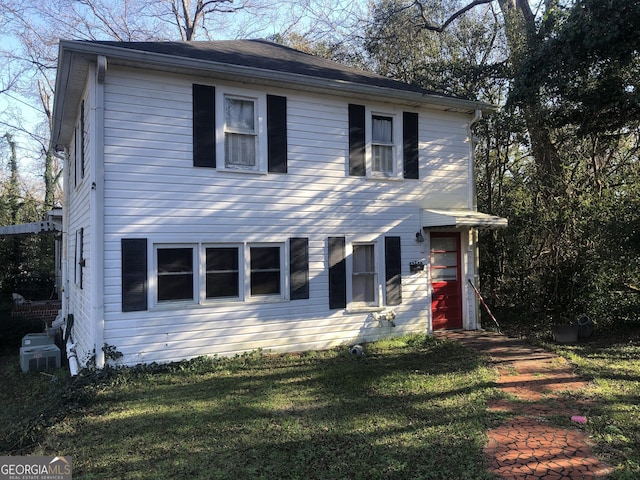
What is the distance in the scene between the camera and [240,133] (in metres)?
7.61

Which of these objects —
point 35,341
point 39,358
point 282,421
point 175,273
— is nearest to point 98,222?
point 175,273

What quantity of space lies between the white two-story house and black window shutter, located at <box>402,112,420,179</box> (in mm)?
34

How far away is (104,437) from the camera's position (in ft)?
14.8

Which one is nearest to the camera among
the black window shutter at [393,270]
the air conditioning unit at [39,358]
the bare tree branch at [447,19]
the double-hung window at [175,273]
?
the double-hung window at [175,273]

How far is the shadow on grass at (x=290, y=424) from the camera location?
384cm

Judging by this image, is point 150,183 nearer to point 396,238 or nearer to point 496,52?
point 396,238

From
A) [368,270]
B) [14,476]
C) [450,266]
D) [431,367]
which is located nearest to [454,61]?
[450,266]

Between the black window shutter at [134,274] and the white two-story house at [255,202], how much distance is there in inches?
0.8

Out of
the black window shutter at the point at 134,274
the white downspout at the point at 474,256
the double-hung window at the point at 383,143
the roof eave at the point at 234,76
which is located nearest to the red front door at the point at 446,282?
the white downspout at the point at 474,256

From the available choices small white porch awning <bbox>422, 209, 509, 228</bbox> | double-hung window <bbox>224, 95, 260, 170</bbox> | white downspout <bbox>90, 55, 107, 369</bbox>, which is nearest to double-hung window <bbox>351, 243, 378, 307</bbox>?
small white porch awning <bbox>422, 209, 509, 228</bbox>

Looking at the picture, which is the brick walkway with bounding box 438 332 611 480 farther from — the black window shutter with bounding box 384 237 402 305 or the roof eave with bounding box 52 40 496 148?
the roof eave with bounding box 52 40 496 148

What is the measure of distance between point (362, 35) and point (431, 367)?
13010 mm
